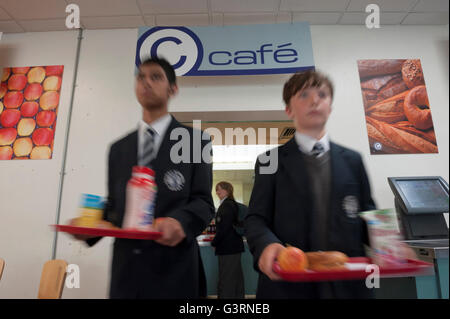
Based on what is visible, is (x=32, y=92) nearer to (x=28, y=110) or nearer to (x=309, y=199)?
(x=28, y=110)

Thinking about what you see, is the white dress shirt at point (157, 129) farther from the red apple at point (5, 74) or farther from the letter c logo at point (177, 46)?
the letter c logo at point (177, 46)

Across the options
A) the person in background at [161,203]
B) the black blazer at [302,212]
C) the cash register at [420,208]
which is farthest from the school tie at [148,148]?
the cash register at [420,208]

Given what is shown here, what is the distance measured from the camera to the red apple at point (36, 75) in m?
0.85

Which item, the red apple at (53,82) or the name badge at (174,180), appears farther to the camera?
the red apple at (53,82)

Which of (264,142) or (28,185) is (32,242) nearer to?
(28,185)

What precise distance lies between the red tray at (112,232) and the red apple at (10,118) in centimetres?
54

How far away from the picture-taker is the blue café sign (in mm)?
1509

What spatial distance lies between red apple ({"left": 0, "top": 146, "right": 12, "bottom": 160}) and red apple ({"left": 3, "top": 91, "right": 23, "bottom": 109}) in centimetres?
14

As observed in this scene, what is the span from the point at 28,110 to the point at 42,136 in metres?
0.11

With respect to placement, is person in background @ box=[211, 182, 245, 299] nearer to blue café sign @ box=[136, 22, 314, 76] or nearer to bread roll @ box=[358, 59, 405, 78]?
blue café sign @ box=[136, 22, 314, 76]
